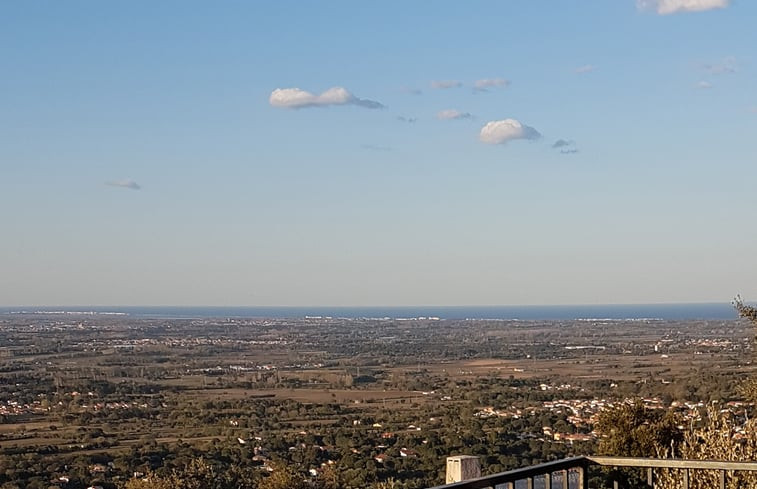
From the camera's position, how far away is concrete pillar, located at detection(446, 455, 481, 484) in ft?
14.5

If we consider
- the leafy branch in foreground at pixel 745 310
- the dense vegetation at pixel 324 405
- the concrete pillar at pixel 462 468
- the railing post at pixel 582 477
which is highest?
the leafy branch in foreground at pixel 745 310

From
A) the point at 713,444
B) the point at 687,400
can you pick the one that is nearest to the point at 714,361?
the point at 687,400

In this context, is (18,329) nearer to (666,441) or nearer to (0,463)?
(0,463)

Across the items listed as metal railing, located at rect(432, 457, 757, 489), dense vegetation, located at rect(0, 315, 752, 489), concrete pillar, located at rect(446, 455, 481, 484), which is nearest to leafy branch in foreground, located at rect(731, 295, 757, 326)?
dense vegetation, located at rect(0, 315, 752, 489)

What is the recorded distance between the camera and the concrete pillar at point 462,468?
4.42m

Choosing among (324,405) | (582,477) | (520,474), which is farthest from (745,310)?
(324,405)

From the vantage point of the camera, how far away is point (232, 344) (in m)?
64.2

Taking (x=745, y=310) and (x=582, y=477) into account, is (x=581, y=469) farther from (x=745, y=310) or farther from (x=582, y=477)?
(x=745, y=310)

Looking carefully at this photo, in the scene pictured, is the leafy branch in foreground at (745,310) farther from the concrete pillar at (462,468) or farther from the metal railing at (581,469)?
the concrete pillar at (462,468)

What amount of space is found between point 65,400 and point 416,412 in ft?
36.1

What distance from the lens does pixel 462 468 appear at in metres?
4.43

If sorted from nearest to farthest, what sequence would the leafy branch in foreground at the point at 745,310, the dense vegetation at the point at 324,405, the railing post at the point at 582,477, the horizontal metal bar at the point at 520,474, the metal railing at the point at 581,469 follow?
the horizontal metal bar at the point at 520,474, the metal railing at the point at 581,469, the railing post at the point at 582,477, the leafy branch in foreground at the point at 745,310, the dense vegetation at the point at 324,405

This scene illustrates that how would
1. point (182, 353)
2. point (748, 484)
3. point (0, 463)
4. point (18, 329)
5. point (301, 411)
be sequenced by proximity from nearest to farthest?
point (748, 484) < point (0, 463) < point (301, 411) < point (182, 353) < point (18, 329)

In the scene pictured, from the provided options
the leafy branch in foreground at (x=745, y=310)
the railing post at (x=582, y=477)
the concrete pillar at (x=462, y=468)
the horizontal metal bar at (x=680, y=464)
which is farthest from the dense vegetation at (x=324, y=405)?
the concrete pillar at (x=462, y=468)
